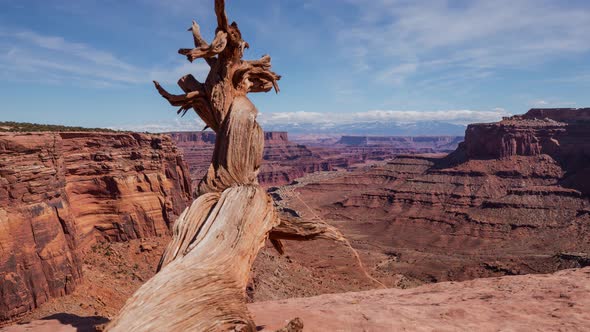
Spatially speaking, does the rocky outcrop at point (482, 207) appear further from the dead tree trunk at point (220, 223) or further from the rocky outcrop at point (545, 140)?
the dead tree trunk at point (220, 223)

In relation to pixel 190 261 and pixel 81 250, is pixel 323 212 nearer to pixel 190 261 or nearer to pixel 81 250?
pixel 81 250

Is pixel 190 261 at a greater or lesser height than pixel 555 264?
greater

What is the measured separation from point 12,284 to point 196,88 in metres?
18.7

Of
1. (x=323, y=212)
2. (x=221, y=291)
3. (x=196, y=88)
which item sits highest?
(x=196, y=88)

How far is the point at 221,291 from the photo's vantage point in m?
3.58

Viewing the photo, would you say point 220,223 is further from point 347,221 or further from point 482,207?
point 347,221

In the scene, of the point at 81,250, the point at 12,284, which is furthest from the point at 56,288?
the point at 81,250

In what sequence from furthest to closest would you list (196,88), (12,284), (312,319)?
(12,284) → (312,319) → (196,88)

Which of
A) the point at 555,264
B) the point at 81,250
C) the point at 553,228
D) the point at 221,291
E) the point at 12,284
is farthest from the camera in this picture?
the point at 553,228

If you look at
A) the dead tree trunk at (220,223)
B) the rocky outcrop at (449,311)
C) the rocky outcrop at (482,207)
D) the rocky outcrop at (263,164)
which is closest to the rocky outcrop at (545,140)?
the rocky outcrop at (482,207)

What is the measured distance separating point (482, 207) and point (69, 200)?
7486cm

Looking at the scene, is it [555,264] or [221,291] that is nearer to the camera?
[221,291]

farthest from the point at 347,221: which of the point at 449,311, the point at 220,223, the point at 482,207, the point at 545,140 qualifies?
the point at 220,223

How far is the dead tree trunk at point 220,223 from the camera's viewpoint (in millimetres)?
3186
